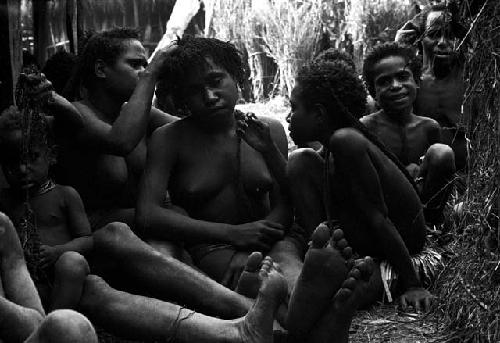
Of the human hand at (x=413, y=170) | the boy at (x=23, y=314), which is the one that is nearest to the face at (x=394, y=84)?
the human hand at (x=413, y=170)

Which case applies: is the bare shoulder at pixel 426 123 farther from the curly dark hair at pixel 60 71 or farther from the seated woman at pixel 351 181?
the curly dark hair at pixel 60 71

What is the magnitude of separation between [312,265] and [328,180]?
119 cm

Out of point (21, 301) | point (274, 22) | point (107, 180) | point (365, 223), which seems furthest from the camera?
point (274, 22)

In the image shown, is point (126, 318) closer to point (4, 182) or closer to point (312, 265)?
point (312, 265)

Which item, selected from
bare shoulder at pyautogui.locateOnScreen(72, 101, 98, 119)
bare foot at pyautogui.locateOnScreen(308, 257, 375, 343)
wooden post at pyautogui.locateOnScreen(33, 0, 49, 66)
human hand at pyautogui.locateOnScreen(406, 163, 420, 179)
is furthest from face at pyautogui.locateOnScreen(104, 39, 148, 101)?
wooden post at pyautogui.locateOnScreen(33, 0, 49, 66)

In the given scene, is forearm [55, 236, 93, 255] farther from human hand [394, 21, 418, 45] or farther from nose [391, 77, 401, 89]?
human hand [394, 21, 418, 45]

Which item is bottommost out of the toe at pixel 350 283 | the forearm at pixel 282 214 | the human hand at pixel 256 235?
the human hand at pixel 256 235

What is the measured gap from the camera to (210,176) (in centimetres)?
498

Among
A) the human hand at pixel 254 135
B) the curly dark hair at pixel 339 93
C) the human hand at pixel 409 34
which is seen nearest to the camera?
the human hand at pixel 254 135

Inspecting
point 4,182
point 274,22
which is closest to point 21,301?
point 4,182

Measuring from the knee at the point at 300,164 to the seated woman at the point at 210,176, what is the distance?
0.09 meters

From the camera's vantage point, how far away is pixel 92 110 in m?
5.56

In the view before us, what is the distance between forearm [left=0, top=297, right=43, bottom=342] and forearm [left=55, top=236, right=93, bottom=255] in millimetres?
1195

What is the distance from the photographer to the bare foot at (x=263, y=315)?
3.86 m
